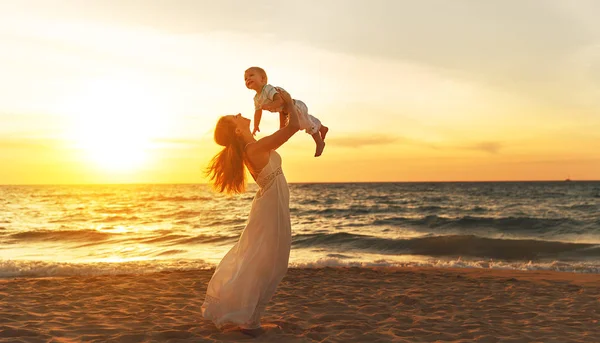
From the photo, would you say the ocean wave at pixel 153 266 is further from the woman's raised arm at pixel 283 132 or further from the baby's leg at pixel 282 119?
the baby's leg at pixel 282 119

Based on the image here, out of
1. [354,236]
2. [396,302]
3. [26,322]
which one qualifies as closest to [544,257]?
[354,236]

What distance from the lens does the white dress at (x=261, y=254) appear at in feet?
17.3

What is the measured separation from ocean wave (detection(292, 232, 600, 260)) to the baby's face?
1501 cm

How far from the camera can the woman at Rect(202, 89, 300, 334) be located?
523 centimetres

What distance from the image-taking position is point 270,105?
4.52 metres

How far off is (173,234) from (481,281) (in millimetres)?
15284

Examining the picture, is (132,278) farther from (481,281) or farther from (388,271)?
(481,281)

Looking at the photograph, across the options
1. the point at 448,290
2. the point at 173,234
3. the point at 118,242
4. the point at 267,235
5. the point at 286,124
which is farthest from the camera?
the point at 173,234

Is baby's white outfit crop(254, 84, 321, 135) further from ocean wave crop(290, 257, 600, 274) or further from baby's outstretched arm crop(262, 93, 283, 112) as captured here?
ocean wave crop(290, 257, 600, 274)

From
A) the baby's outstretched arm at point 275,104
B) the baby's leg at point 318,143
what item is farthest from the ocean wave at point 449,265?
the baby's outstretched arm at point 275,104

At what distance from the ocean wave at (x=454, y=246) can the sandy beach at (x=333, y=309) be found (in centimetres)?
742

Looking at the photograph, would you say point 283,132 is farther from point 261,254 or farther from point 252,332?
point 252,332

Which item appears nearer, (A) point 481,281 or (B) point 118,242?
Answer: (A) point 481,281

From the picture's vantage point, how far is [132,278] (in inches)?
411
